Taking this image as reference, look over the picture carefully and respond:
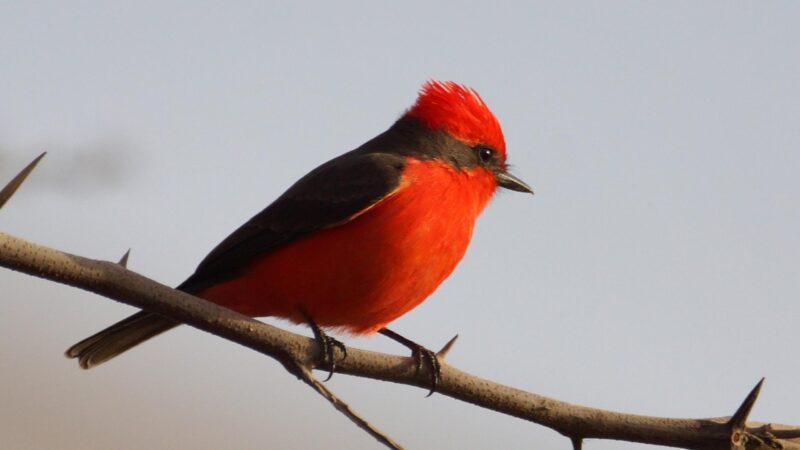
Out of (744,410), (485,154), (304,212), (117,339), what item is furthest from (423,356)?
(485,154)

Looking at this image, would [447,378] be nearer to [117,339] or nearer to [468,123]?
[117,339]

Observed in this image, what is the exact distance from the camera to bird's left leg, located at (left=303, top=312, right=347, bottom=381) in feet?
12.5

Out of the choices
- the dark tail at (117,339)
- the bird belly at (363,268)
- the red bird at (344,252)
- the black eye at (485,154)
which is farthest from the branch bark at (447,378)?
the black eye at (485,154)

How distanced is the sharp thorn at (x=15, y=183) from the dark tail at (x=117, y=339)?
2.37m

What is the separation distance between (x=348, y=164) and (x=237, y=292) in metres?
0.98

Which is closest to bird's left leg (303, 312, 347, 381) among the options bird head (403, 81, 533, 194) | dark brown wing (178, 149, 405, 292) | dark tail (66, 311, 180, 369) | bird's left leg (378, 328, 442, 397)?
bird's left leg (378, 328, 442, 397)

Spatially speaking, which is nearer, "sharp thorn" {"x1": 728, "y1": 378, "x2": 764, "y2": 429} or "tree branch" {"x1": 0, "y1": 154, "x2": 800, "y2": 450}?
"tree branch" {"x1": 0, "y1": 154, "x2": 800, "y2": 450}

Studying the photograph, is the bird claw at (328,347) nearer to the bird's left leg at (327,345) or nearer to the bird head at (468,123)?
the bird's left leg at (327,345)

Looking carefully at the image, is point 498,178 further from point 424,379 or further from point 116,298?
point 116,298

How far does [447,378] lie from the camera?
372 cm

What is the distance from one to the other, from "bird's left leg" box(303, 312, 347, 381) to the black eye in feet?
5.28

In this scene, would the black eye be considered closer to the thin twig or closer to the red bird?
the red bird

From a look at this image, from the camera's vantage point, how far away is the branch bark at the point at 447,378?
9.45 ft

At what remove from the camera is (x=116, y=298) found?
9.44 ft
